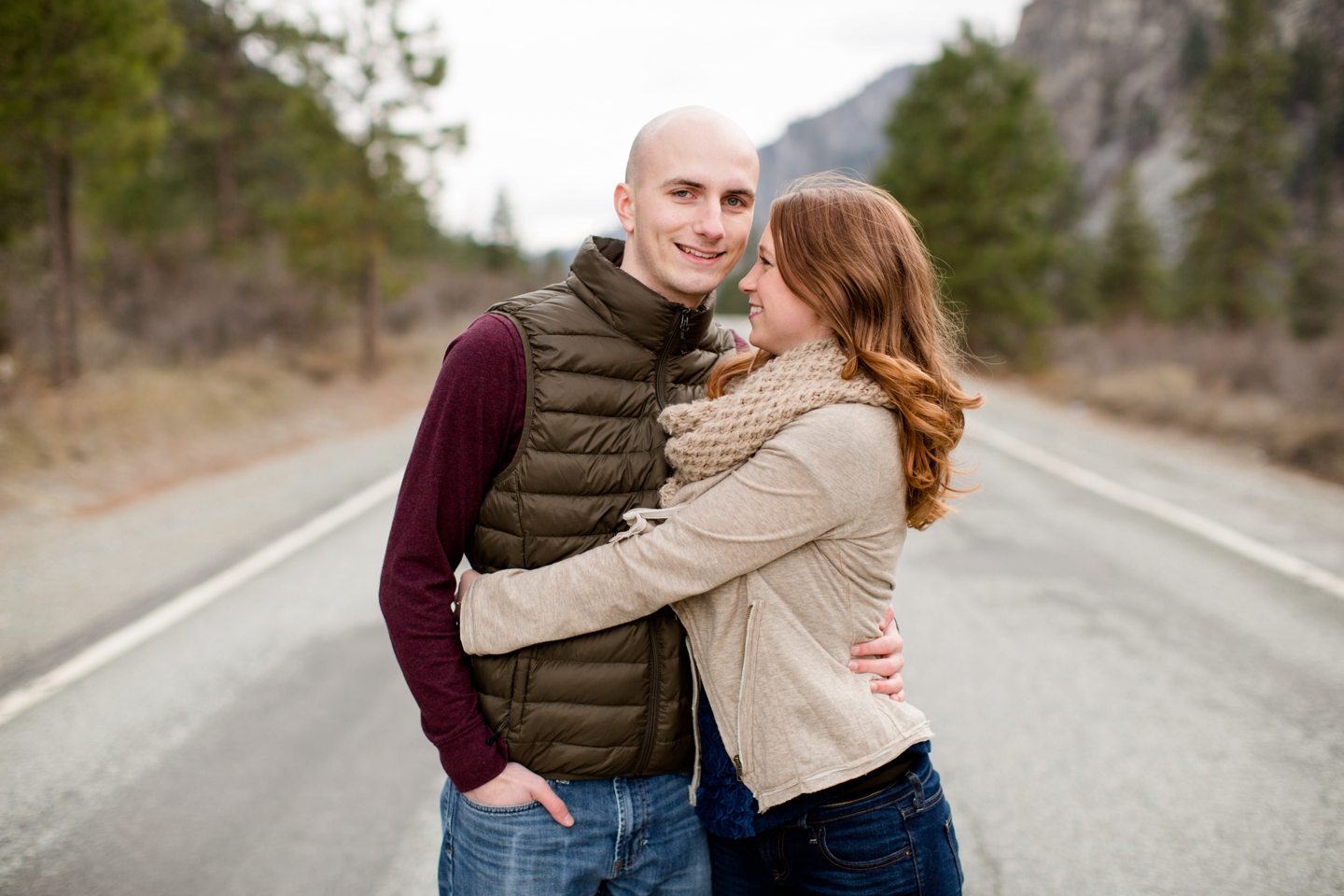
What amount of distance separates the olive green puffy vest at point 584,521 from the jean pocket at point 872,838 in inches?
14.3

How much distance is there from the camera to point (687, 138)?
5.75 feet

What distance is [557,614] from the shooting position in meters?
1.50

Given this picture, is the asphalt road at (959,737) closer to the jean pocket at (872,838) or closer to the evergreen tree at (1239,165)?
the jean pocket at (872,838)

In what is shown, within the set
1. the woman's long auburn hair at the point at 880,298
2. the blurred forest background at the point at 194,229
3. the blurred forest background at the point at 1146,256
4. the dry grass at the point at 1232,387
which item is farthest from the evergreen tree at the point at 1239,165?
the woman's long auburn hair at the point at 880,298

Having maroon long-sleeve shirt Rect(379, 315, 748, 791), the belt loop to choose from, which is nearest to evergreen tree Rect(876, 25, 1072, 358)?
the belt loop

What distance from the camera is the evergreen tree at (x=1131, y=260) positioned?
39125 mm

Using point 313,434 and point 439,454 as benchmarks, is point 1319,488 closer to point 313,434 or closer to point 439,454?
point 439,454

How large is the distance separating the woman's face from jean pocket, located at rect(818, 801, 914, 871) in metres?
0.93

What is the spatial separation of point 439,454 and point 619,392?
400 mm

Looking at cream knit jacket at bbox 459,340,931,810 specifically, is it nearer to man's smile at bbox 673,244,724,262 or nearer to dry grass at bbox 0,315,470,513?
man's smile at bbox 673,244,724,262

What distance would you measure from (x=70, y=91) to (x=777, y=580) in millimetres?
11087

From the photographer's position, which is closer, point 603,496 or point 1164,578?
point 603,496

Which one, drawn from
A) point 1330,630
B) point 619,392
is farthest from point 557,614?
point 1330,630

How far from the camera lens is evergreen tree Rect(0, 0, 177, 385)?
8.40 m
